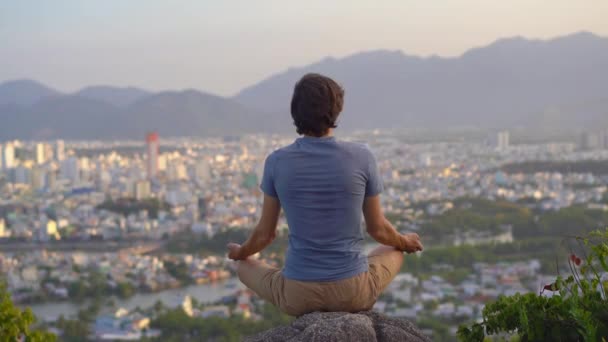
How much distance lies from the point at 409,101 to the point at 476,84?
4.28 m

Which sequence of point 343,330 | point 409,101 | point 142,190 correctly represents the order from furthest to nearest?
point 409,101 < point 142,190 < point 343,330

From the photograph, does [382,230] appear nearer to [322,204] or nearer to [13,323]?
[322,204]

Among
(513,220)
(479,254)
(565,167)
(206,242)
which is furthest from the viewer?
(565,167)

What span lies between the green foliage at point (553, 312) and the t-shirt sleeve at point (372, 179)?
0.29 metres

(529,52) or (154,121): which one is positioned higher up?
(529,52)

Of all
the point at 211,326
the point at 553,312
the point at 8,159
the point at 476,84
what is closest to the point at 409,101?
the point at 476,84

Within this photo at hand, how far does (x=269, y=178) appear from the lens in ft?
4.94

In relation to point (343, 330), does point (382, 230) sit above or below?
above

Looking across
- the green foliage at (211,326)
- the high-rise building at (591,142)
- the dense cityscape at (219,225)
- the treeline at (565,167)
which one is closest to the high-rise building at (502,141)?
the dense cityscape at (219,225)

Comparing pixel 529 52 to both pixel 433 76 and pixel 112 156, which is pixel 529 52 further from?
pixel 112 156

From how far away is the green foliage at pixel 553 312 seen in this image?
129 centimetres

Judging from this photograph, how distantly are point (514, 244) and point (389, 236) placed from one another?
11.0 meters

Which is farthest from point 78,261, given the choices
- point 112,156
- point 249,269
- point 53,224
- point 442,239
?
point 112,156

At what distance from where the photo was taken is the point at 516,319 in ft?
4.34
